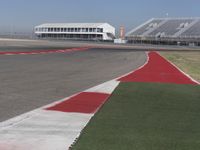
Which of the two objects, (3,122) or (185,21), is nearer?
(3,122)

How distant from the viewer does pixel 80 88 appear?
1214 cm

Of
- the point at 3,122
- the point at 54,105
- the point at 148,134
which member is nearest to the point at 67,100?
the point at 54,105

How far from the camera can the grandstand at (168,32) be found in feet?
341

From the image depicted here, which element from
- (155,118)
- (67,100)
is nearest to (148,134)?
(155,118)

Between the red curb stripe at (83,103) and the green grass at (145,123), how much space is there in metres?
0.23

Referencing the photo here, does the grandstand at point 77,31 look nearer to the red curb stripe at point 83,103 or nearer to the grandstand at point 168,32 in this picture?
the grandstand at point 168,32

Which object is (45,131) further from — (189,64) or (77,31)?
(77,31)

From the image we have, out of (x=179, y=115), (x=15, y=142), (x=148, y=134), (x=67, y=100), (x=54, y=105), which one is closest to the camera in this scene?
Answer: (x=15, y=142)

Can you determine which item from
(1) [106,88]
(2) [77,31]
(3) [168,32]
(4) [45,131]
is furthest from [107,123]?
(2) [77,31]

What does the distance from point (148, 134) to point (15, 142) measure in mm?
1951

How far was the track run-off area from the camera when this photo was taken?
5.80 m

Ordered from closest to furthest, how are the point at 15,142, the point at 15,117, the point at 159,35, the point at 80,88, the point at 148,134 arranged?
the point at 15,142, the point at 148,134, the point at 15,117, the point at 80,88, the point at 159,35

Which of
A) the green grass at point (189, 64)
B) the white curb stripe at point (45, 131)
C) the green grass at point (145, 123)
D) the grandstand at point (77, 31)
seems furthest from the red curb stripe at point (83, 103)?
the grandstand at point (77, 31)

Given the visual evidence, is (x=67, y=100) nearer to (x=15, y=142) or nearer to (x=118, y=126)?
(x=118, y=126)
